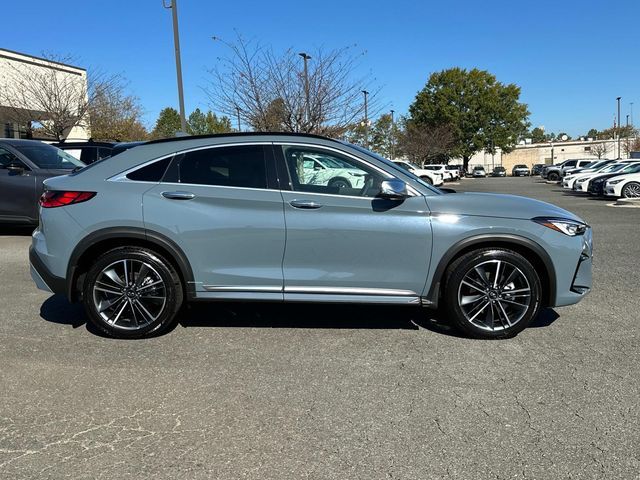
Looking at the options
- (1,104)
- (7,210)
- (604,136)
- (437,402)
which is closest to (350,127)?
(7,210)

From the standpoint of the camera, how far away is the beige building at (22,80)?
84.6 ft

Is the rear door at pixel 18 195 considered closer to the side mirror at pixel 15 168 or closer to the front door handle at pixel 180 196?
the side mirror at pixel 15 168

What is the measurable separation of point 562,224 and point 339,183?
6.14ft

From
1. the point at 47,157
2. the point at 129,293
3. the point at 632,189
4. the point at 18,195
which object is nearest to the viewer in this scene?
the point at 129,293

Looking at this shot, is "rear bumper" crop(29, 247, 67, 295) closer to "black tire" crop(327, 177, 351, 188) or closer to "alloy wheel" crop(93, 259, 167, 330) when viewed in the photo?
"alloy wheel" crop(93, 259, 167, 330)

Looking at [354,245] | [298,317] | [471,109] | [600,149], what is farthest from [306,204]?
[600,149]

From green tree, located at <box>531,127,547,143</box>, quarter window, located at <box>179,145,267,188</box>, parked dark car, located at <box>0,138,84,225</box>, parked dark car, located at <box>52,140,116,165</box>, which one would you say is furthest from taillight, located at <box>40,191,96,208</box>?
green tree, located at <box>531,127,547,143</box>

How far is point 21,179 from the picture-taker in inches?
361

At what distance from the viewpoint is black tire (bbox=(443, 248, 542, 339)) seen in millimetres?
4301

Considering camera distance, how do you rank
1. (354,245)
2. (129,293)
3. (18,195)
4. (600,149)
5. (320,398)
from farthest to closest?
(600,149), (18,195), (129,293), (354,245), (320,398)

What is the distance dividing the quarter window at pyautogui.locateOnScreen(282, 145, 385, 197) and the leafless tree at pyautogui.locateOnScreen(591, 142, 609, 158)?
Answer: 279 ft

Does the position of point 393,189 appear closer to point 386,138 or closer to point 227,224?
point 227,224

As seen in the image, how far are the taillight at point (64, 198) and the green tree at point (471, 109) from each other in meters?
64.3

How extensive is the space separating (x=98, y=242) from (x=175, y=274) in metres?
0.69
